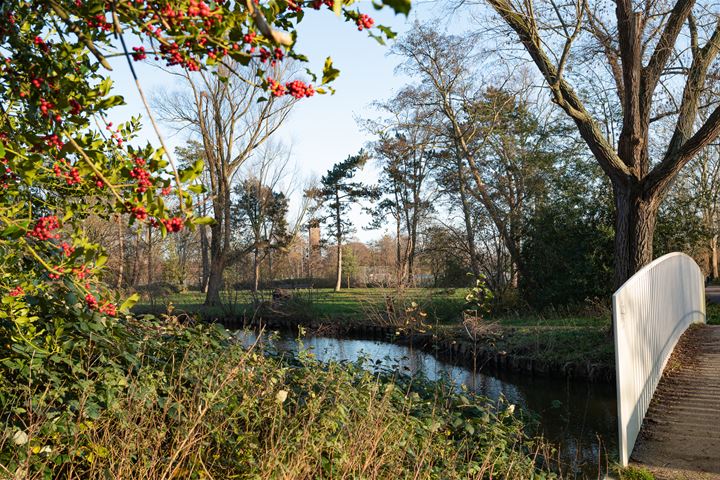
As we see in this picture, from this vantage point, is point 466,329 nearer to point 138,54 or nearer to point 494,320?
point 494,320

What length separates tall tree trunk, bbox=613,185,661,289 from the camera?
32.9 feet

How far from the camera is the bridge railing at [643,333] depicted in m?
5.07

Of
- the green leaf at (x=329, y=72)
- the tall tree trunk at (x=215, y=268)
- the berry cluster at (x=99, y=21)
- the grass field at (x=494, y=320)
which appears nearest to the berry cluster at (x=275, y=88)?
the green leaf at (x=329, y=72)

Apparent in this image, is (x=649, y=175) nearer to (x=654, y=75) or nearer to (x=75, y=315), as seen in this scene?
(x=654, y=75)

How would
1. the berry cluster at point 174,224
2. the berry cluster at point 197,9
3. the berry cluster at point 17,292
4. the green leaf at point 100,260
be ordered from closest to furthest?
the berry cluster at point 197,9
the berry cluster at point 174,224
the green leaf at point 100,260
the berry cluster at point 17,292

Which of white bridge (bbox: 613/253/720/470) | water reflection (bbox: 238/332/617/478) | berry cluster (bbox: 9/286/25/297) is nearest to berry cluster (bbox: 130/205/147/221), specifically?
berry cluster (bbox: 9/286/25/297)

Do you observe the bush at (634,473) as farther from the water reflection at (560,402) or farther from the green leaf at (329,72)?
the green leaf at (329,72)

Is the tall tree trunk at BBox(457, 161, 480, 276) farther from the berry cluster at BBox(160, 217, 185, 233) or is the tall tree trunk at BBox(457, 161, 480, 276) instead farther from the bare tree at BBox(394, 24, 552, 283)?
the berry cluster at BBox(160, 217, 185, 233)

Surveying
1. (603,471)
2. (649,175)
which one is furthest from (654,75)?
(603,471)

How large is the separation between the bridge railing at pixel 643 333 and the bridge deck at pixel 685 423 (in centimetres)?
13

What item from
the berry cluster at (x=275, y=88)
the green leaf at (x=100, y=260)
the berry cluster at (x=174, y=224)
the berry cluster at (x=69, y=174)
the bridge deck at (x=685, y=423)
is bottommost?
the bridge deck at (x=685, y=423)

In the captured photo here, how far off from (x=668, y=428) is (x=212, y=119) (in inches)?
797

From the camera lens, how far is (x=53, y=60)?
2.63 meters

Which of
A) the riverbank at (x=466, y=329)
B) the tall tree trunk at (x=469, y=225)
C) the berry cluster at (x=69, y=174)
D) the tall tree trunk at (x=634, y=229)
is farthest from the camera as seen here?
the tall tree trunk at (x=469, y=225)
